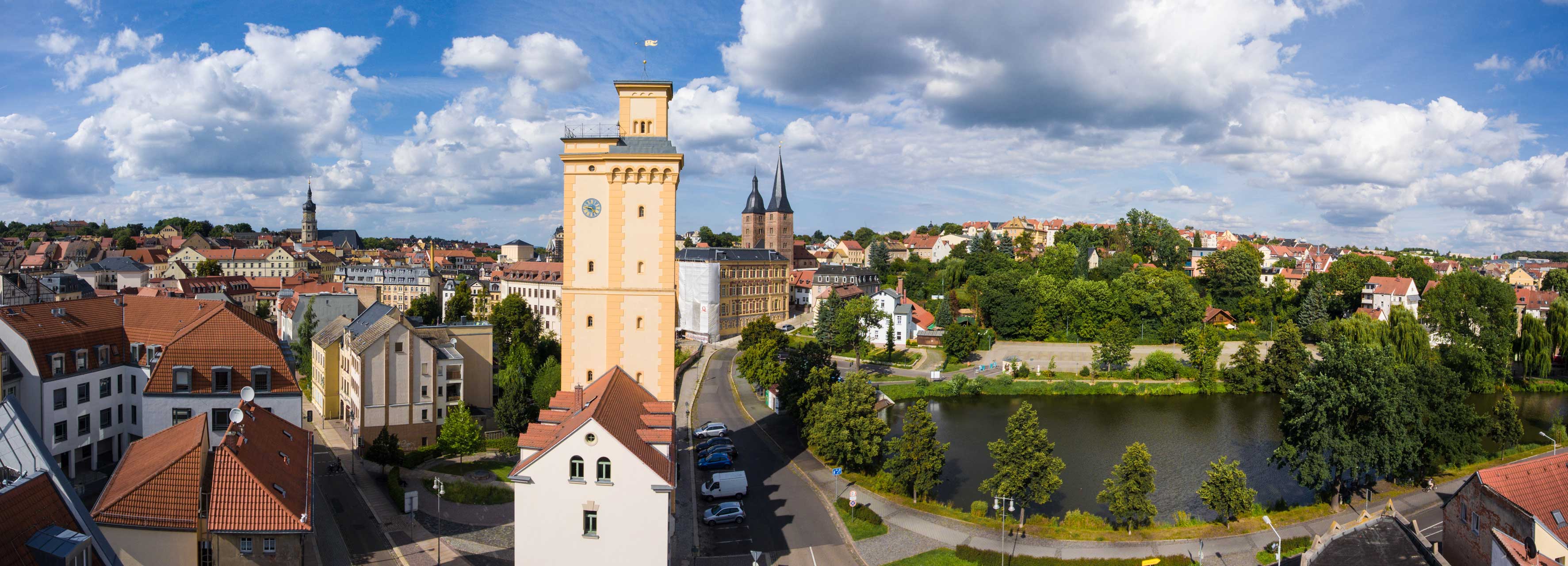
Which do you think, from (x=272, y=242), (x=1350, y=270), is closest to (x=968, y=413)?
(x=1350, y=270)

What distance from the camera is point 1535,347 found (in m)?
57.1

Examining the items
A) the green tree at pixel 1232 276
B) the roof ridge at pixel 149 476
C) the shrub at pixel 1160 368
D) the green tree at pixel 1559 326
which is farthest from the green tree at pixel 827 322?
the green tree at pixel 1559 326

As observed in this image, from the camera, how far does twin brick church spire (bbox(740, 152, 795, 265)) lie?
11038 centimetres

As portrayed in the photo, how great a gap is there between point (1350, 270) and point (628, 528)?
292ft

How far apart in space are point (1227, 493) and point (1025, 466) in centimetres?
649

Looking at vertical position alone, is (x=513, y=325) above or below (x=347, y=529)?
above

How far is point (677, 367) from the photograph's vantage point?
5812cm

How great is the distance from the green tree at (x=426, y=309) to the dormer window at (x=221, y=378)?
154 ft

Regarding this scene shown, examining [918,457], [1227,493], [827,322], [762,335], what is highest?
[827,322]

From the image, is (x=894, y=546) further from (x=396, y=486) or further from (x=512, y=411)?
(x=512, y=411)

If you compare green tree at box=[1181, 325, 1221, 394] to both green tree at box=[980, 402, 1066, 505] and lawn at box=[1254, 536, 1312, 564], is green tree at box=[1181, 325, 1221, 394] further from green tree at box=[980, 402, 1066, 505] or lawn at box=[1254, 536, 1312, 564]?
green tree at box=[980, 402, 1066, 505]

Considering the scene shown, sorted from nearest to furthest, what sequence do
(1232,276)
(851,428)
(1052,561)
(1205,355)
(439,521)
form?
(1052,561) → (439,521) → (851,428) → (1205,355) → (1232,276)

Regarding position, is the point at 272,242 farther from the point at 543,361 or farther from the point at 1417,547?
the point at 1417,547

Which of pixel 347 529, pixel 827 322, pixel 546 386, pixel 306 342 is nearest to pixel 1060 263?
pixel 827 322
